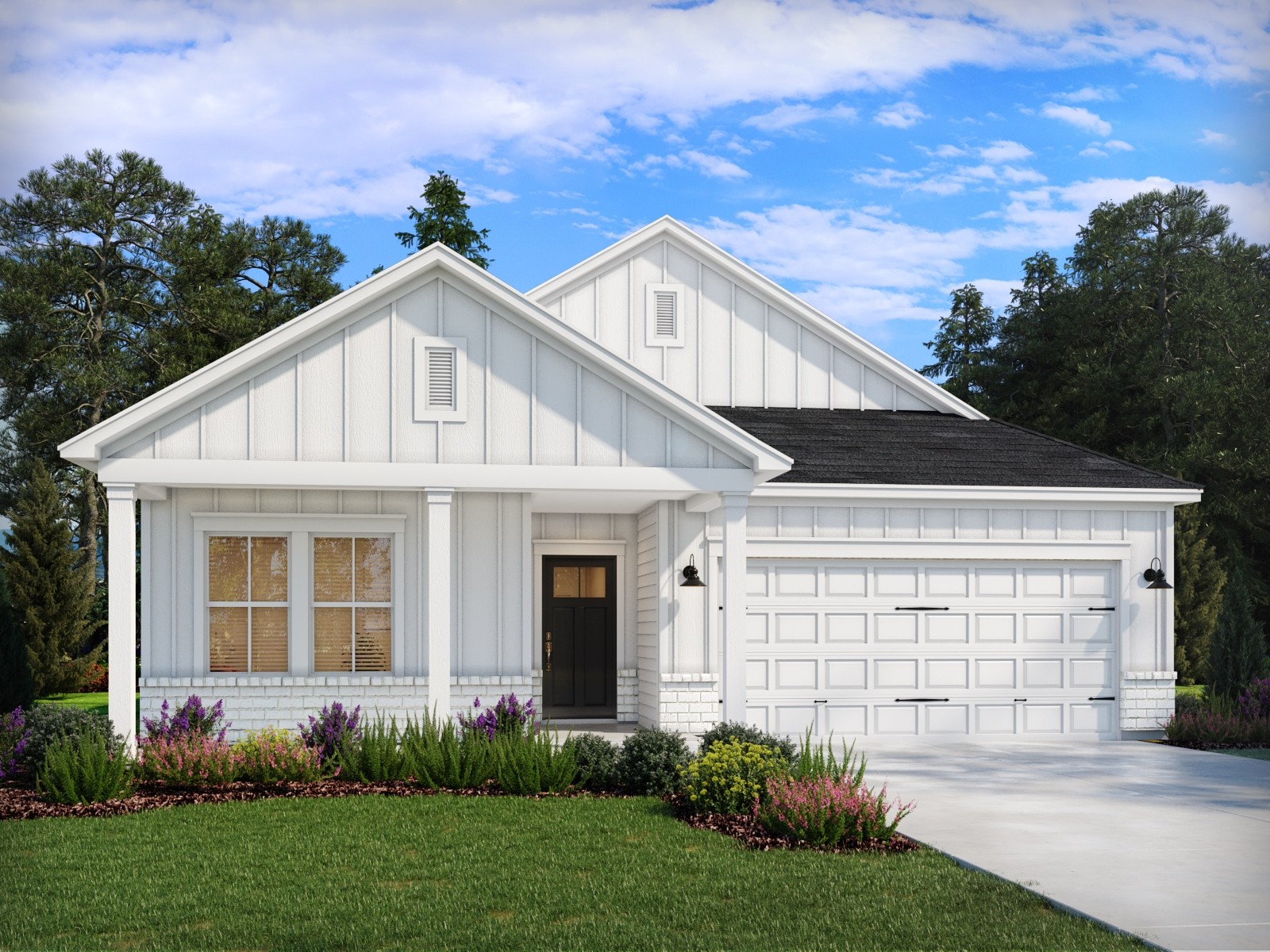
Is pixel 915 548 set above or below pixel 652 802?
above

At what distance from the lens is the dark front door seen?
683 inches

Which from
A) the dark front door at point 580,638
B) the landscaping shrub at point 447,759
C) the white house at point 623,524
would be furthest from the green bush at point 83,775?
the dark front door at point 580,638

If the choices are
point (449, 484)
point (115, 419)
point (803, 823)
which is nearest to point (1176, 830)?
point (803, 823)

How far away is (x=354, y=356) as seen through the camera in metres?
12.8

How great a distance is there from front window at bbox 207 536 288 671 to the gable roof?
2127mm

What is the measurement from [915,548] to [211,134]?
1152cm

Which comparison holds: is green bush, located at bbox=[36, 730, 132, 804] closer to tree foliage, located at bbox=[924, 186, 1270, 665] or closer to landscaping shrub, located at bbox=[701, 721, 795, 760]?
landscaping shrub, located at bbox=[701, 721, 795, 760]

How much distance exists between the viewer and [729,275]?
19156mm

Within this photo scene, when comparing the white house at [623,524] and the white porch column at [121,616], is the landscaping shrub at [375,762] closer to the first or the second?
the white house at [623,524]

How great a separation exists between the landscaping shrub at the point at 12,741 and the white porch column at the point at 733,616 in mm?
6535

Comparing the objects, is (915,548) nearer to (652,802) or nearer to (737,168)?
(652,802)

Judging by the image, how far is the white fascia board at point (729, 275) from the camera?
18.8 m

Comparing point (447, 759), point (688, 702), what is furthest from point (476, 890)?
point (688, 702)

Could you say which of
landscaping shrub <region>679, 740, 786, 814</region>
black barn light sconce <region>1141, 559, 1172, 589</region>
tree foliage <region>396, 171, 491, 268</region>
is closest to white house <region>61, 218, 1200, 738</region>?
black barn light sconce <region>1141, 559, 1172, 589</region>
